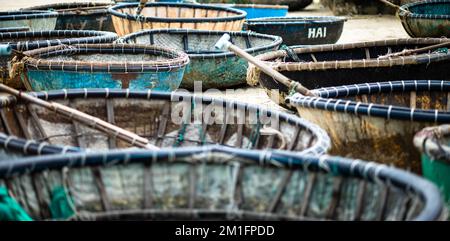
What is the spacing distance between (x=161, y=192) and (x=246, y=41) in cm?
577

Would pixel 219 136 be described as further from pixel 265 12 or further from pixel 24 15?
pixel 265 12

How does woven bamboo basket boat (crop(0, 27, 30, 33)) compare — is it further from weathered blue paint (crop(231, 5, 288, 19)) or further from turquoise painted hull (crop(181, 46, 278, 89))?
weathered blue paint (crop(231, 5, 288, 19))

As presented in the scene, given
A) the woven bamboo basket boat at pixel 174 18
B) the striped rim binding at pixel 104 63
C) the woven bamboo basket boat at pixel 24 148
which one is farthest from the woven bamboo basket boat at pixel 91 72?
the woven bamboo basket boat at pixel 174 18

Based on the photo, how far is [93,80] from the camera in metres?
5.39

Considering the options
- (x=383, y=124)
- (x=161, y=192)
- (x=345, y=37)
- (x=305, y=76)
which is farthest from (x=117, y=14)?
(x=161, y=192)

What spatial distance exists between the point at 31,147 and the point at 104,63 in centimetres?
224

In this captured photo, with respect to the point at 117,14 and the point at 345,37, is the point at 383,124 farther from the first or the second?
the point at 345,37

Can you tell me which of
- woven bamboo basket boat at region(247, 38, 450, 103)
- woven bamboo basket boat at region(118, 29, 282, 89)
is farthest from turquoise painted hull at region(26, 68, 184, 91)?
woven bamboo basket boat at region(118, 29, 282, 89)

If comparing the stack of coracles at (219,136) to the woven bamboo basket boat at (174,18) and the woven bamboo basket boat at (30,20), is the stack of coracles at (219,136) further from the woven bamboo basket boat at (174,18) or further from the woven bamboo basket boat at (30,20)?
the woven bamboo basket boat at (30,20)

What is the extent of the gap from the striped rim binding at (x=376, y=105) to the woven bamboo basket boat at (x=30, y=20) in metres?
5.12

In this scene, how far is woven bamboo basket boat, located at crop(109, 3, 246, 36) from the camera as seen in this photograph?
27.9ft

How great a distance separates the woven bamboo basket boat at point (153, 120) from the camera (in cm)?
407

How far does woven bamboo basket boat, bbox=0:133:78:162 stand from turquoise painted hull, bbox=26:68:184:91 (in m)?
2.12

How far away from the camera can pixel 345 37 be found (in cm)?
1198
